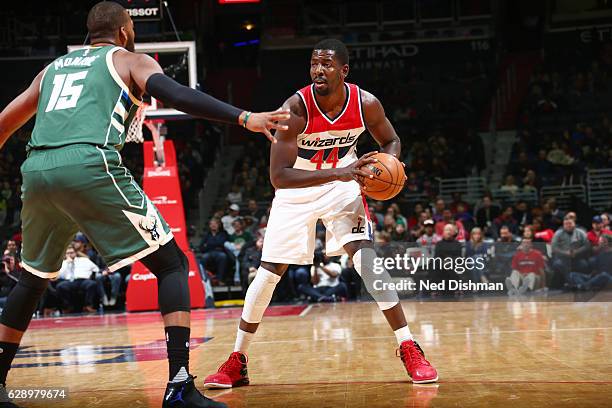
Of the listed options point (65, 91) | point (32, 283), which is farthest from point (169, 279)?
point (65, 91)

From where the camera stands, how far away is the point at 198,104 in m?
3.39

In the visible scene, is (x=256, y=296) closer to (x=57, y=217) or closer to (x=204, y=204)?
(x=57, y=217)

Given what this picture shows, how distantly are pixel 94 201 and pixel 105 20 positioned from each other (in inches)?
36.1

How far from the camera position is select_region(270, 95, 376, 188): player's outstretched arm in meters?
4.28

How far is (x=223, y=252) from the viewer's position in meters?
13.7

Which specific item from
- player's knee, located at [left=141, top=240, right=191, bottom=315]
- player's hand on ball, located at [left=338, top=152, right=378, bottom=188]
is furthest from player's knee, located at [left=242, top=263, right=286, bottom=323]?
player's knee, located at [left=141, top=240, right=191, bottom=315]

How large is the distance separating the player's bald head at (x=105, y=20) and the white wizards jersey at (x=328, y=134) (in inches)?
55.4

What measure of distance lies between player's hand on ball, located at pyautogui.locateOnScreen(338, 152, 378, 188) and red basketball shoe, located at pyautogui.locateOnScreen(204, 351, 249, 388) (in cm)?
127

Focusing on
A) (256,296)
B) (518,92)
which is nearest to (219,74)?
(518,92)

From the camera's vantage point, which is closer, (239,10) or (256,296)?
(256,296)

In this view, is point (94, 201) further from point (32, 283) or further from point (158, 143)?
point (158, 143)

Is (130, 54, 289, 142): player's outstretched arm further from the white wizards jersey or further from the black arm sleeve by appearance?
the white wizards jersey

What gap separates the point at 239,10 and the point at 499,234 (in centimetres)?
1434

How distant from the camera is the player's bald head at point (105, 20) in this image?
3688 millimetres
